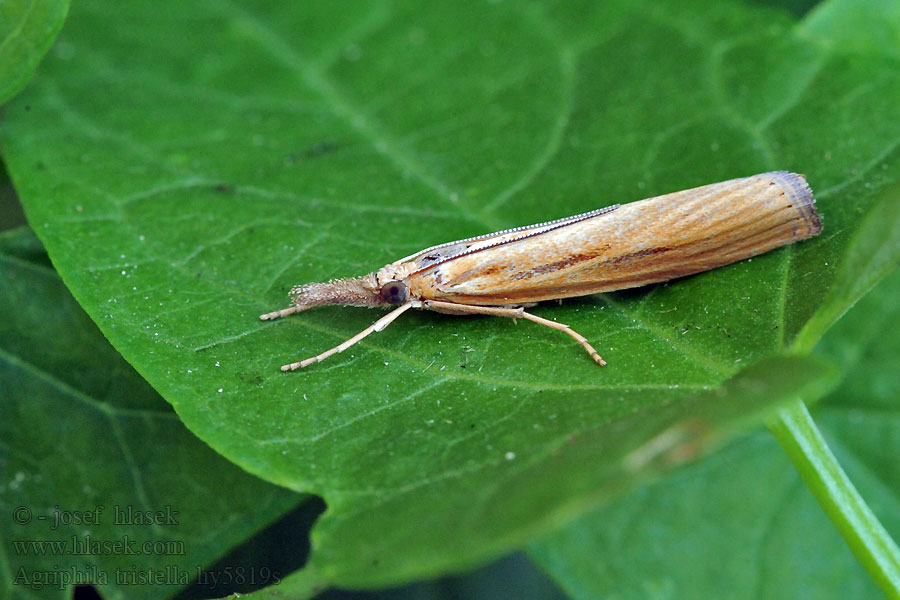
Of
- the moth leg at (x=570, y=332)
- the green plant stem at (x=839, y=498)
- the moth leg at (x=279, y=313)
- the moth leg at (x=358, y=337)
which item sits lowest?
the green plant stem at (x=839, y=498)

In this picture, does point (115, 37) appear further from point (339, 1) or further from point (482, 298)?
point (482, 298)

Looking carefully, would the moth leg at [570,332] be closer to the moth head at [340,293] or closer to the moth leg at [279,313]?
the moth head at [340,293]

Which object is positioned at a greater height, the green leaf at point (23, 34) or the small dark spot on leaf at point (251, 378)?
the green leaf at point (23, 34)

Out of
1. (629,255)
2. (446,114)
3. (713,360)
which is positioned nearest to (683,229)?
(629,255)

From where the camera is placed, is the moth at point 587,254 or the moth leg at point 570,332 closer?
the moth leg at point 570,332

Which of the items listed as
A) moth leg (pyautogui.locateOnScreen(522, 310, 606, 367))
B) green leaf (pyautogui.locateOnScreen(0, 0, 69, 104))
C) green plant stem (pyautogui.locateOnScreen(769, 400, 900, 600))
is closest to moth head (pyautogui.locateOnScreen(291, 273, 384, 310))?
moth leg (pyautogui.locateOnScreen(522, 310, 606, 367))

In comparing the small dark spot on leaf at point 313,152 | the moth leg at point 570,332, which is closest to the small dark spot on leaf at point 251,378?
the moth leg at point 570,332

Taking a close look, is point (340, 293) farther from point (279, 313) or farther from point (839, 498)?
point (839, 498)
